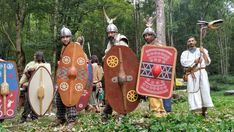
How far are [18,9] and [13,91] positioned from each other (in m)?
12.1

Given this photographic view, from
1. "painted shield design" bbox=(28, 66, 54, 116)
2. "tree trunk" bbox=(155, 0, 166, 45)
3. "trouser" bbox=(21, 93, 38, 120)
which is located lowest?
"trouser" bbox=(21, 93, 38, 120)

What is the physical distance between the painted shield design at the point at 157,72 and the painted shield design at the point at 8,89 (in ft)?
7.86

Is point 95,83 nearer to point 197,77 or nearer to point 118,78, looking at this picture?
point 197,77

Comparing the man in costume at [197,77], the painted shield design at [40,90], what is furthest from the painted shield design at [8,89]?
the man in costume at [197,77]

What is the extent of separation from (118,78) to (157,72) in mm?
639

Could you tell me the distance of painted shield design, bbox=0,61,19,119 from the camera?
795 centimetres

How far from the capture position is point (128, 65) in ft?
24.0

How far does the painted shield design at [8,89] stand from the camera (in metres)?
7.95

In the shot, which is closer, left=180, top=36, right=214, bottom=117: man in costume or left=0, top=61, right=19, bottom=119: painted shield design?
left=0, top=61, right=19, bottom=119: painted shield design

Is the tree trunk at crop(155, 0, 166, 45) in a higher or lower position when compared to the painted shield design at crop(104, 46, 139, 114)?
higher

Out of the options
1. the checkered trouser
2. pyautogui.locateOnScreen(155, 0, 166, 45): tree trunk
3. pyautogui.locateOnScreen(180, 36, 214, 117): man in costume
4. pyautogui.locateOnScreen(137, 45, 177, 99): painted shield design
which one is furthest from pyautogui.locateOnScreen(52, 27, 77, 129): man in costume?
pyautogui.locateOnScreen(155, 0, 166, 45): tree trunk

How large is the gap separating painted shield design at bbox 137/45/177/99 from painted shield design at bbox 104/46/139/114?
218 mm

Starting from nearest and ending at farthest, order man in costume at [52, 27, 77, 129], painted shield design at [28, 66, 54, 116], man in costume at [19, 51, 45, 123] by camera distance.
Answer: man in costume at [52, 27, 77, 129] → painted shield design at [28, 66, 54, 116] → man in costume at [19, 51, 45, 123]

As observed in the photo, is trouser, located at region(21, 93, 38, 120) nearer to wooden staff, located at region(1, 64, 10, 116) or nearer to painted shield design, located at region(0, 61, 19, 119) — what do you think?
painted shield design, located at region(0, 61, 19, 119)
